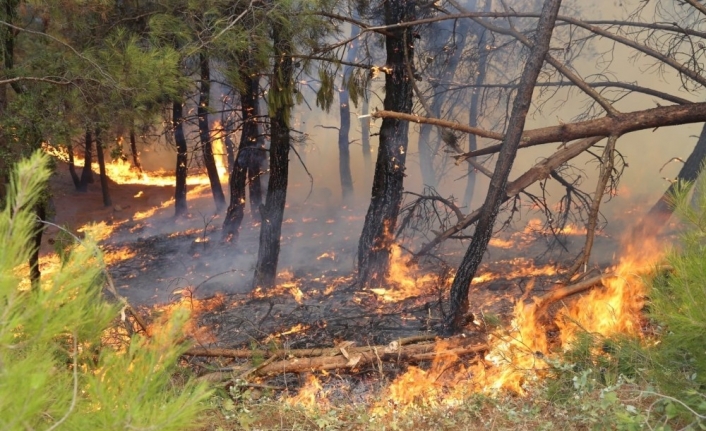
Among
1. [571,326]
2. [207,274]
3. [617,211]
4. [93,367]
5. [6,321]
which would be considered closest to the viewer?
[6,321]

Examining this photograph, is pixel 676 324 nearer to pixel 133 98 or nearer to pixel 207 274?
pixel 133 98

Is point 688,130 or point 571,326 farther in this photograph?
point 688,130

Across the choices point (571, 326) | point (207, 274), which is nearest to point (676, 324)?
point (571, 326)

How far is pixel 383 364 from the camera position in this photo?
16.7ft

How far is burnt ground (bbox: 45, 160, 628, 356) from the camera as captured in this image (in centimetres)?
695

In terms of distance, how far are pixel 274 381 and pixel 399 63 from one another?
541cm

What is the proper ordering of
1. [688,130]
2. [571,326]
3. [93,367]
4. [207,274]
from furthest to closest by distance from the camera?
1. [688,130]
2. [207,274]
3. [571,326]
4. [93,367]

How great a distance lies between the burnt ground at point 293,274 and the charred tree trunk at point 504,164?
381 millimetres

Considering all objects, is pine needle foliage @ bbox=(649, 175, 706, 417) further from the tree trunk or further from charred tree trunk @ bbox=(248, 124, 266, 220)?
the tree trunk

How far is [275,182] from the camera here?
10.1m

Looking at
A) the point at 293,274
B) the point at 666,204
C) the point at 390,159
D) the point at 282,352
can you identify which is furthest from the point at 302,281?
the point at 666,204

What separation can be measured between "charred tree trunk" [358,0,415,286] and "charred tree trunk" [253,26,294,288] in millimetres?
1681

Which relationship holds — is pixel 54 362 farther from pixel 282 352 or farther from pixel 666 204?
pixel 666 204

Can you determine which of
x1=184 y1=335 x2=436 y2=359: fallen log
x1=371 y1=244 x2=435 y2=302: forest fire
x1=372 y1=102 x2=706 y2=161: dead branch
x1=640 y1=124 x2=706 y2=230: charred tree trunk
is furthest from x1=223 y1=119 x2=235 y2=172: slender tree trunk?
x1=640 y1=124 x2=706 y2=230: charred tree trunk
